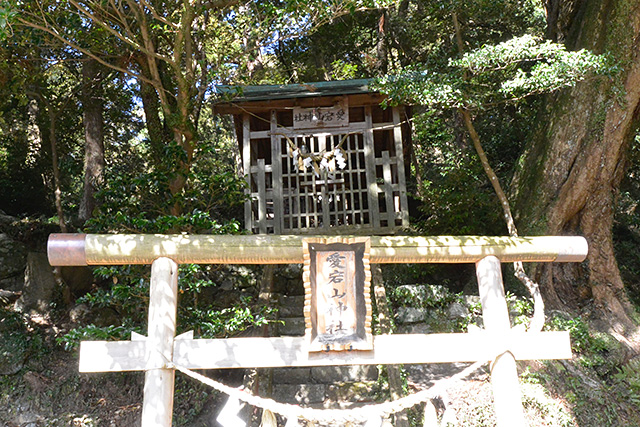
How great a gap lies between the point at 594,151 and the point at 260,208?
5.21m

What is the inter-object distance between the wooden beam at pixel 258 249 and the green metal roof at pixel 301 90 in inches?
151

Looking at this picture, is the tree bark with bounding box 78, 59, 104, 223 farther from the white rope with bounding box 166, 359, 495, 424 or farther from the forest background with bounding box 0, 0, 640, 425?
the white rope with bounding box 166, 359, 495, 424

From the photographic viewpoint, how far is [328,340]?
12.7ft

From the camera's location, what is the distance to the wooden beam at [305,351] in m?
3.82

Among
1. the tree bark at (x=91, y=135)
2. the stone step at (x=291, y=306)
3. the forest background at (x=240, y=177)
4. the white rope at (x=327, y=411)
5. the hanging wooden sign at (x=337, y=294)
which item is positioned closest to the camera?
the white rope at (x=327, y=411)

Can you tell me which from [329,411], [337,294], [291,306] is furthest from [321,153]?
[329,411]

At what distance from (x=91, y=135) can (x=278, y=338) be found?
695cm

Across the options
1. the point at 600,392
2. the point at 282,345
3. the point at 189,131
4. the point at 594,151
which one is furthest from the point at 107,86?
the point at 600,392

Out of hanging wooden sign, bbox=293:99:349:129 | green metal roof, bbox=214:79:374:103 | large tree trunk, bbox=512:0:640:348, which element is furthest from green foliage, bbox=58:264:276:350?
large tree trunk, bbox=512:0:640:348

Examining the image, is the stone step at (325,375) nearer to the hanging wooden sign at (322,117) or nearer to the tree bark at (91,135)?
the hanging wooden sign at (322,117)

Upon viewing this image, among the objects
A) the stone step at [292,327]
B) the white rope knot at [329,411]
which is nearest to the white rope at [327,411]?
the white rope knot at [329,411]

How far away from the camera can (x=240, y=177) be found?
8.09m

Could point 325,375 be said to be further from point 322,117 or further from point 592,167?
point 592,167

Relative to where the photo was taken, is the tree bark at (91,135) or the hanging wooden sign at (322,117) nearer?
the hanging wooden sign at (322,117)
